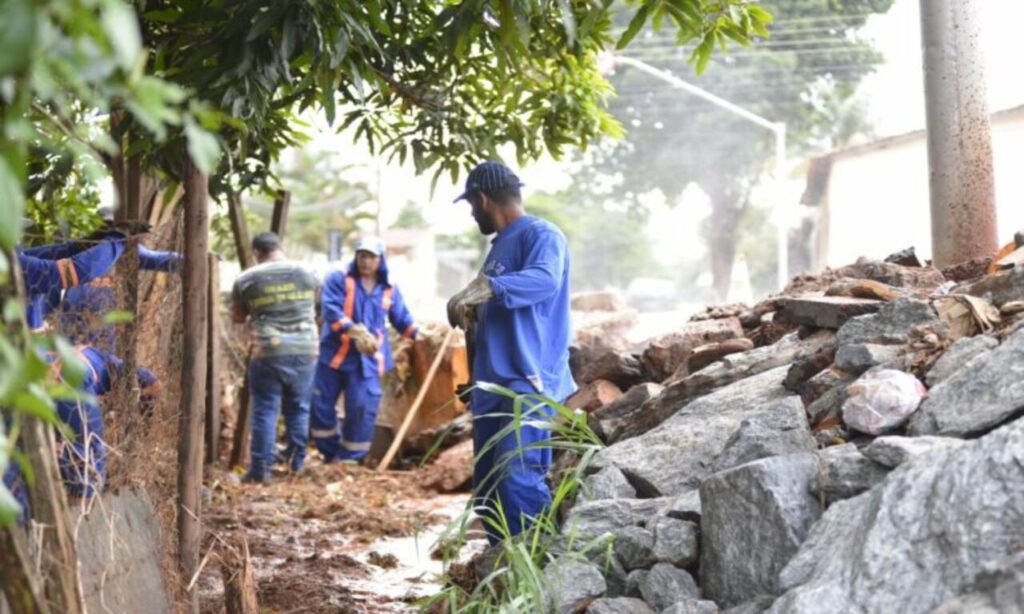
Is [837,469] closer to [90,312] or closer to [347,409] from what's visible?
[90,312]

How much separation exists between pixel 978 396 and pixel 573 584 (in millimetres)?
1492

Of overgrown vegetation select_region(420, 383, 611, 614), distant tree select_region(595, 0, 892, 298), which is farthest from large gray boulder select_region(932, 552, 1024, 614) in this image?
distant tree select_region(595, 0, 892, 298)

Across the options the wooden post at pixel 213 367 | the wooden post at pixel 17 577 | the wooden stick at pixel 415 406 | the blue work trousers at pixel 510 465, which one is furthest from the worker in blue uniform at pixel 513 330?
the wooden stick at pixel 415 406

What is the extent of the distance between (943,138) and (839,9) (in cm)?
1470

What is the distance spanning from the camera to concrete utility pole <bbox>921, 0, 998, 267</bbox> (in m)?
6.69

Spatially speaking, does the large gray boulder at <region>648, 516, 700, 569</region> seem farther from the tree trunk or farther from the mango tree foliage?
the tree trunk

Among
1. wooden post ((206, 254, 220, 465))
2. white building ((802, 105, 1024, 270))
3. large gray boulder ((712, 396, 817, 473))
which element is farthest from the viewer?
white building ((802, 105, 1024, 270))

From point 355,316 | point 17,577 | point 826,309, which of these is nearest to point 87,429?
point 17,577

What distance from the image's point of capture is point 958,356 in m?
4.64

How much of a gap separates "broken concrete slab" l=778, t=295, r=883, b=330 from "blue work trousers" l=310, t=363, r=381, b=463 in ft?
16.0

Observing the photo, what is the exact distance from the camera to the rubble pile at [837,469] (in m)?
3.51

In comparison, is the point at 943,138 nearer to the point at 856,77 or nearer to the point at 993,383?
the point at 993,383

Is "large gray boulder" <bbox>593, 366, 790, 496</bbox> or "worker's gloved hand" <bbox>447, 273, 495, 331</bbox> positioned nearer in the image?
"large gray boulder" <bbox>593, 366, 790, 496</bbox>

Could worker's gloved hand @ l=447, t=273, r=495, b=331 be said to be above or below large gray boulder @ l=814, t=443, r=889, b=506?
above
